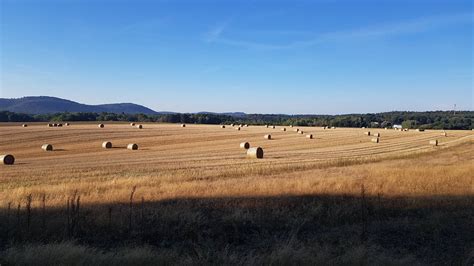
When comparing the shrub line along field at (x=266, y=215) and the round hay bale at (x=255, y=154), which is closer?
the shrub line along field at (x=266, y=215)

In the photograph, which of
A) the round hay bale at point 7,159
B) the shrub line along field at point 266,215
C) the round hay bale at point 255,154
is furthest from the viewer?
the round hay bale at point 255,154

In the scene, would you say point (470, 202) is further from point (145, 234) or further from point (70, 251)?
point (70, 251)

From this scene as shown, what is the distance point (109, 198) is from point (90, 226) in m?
3.53

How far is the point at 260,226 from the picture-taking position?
34.2ft

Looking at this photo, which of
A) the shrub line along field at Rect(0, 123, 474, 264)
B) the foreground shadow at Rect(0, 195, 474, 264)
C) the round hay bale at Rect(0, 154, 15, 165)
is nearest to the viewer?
the shrub line along field at Rect(0, 123, 474, 264)

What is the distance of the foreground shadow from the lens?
9016 mm

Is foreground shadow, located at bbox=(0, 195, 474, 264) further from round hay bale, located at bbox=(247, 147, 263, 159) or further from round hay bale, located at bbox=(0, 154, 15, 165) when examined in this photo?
round hay bale, located at bbox=(247, 147, 263, 159)

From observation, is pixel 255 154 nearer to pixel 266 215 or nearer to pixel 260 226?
pixel 266 215

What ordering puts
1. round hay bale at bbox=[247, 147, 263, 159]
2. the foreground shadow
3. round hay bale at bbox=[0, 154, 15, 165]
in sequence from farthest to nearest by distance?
round hay bale at bbox=[247, 147, 263, 159], round hay bale at bbox=[0, 154, 15, 165], the foreground shadow

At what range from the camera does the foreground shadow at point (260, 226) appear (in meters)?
9.02

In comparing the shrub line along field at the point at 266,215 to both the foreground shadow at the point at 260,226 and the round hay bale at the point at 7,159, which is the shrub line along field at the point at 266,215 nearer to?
the foreground shadow at the point at 260,226

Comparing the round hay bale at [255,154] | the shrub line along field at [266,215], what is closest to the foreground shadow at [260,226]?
the shrub line along field at [266,215]

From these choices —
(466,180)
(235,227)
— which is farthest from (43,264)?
(466,180)

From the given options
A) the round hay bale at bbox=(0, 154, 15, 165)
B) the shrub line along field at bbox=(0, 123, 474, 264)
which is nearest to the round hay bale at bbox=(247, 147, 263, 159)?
the shrub line along field at bbox=(0, 123, 474, 264)
